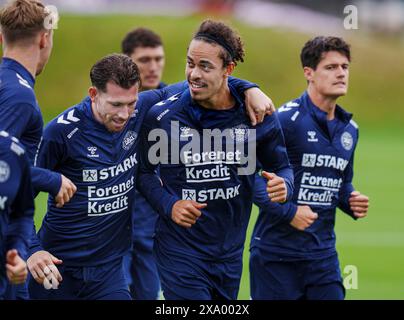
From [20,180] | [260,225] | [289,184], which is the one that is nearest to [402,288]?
[260,225]

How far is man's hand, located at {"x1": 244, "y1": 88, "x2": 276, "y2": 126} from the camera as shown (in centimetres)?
651

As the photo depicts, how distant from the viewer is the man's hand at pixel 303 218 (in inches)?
284

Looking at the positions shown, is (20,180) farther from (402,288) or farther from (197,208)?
(402,288)

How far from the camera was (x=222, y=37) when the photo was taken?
6617 millimetres

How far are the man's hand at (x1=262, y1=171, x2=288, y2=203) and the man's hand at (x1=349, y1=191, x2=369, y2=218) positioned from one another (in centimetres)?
140

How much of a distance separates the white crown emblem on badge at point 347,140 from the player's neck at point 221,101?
1.40 metres

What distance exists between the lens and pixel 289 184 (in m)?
6.60

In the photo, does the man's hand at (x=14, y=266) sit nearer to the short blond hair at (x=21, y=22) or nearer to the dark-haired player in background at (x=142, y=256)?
the short blond hair at (x=21, y=22)

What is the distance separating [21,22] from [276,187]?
6.75 feet

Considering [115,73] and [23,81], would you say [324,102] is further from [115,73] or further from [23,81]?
[23,81]

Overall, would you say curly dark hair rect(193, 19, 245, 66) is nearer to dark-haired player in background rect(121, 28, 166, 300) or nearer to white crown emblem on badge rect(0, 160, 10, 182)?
white crown emblem on badge rect(0, 160, 10, 182)

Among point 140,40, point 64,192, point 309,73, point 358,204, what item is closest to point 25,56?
point 64,192

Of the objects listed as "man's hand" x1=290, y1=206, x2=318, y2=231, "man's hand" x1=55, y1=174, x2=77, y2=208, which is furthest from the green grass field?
"man's hand" x1=55, y1=174, x2=77, y2=208
